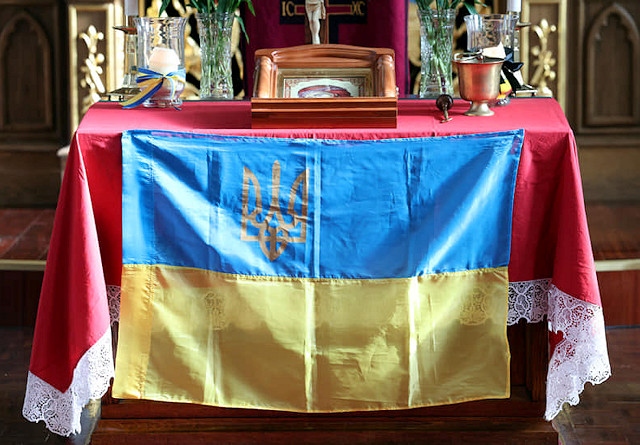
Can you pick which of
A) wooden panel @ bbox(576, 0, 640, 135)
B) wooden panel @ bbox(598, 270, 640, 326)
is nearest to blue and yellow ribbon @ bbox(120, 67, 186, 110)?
wooden panel @ bbox(598, 270, 640, 326)

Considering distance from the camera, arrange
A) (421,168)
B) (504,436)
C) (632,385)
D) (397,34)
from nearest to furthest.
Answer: (421,168) < (504,436) < (632,385) < (397,34)

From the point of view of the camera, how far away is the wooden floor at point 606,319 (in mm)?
3121

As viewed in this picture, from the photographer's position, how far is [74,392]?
2.72m

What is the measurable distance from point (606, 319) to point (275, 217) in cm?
168

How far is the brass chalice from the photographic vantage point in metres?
2.88

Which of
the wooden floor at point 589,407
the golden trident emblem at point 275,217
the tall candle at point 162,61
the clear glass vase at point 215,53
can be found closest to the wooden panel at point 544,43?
the wooden floor at point 589,407

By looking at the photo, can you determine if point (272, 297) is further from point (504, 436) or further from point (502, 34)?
point (502, 34)

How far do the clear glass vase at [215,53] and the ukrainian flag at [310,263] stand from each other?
0.56m

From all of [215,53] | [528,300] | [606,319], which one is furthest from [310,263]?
[606,319]

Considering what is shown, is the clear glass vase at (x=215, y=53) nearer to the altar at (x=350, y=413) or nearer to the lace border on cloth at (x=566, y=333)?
the altar at (x=350, y=413)

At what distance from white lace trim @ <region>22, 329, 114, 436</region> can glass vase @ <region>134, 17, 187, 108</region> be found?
672mm

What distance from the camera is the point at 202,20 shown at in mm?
3223

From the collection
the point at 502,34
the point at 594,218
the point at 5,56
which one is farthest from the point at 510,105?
the point at 5,56

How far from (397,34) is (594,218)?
117 centimetres
